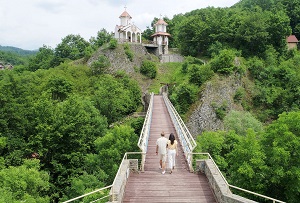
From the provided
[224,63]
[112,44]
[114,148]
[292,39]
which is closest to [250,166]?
[114,148]

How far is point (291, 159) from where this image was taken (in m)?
17.9

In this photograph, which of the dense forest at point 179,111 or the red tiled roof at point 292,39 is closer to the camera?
the dense forest at point 179,111

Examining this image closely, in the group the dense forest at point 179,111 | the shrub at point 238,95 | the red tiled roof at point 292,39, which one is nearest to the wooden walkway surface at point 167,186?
the dense forest at point 179,111

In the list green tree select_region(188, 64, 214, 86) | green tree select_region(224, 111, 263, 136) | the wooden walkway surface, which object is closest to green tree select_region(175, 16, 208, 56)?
green tree select_region(188, 64, 214, 86)

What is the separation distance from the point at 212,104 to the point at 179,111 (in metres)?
4.28

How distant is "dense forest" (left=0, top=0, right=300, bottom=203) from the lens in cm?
1853

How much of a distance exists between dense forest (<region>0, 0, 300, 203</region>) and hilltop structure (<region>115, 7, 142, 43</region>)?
7.57m

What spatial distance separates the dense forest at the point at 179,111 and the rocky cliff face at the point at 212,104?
2.75ft

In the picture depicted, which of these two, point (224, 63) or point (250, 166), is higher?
point (224, 63)

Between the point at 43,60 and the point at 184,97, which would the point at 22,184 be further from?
the point at 43,60

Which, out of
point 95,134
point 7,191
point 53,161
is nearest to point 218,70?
point 95,134

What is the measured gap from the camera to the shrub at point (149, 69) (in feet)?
173

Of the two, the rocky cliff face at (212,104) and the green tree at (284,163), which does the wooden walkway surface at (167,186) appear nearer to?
the green tree at (284,163)

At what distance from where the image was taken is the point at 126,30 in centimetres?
6028
